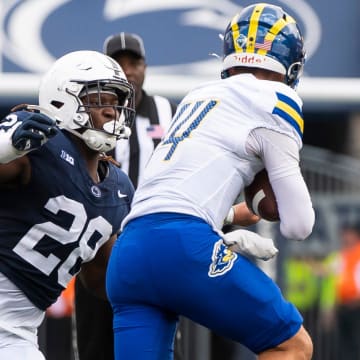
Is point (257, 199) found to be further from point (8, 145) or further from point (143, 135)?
point (143, 135)

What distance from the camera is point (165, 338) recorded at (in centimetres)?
435

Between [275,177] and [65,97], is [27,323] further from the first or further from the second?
[275,177]

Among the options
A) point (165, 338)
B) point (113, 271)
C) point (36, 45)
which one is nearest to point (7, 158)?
point (113, 271)

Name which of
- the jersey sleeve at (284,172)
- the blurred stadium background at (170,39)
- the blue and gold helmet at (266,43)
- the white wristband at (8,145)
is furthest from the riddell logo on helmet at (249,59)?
the blurred stadium background at (170,39)

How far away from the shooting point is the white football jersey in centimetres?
429

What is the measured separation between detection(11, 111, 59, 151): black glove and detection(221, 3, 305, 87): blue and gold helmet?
2.29 feet

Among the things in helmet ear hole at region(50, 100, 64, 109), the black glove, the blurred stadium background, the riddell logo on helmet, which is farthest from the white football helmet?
the blurred stadium background

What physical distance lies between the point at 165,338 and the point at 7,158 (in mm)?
821

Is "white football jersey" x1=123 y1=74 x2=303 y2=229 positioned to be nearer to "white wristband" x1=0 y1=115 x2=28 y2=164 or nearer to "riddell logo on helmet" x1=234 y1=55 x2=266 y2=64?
"riddell logo on helmet" x1=234 y1=55 x2=266 y2=64

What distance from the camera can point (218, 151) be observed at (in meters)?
4.30

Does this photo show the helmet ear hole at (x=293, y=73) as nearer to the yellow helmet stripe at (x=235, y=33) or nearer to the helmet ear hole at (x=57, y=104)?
the yellow helmet stripe at (x=235, y=33)

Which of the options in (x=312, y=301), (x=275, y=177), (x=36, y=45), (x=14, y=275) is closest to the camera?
(x=275, y=177)

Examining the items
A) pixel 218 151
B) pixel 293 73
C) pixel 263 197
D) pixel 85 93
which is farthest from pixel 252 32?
pixel 85 93

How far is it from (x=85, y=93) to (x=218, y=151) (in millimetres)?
754
